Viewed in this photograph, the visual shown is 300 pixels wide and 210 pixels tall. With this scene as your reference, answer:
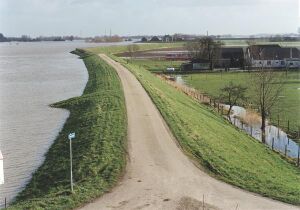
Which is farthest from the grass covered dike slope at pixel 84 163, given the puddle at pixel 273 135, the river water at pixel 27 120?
the puddle at pixel 273 135

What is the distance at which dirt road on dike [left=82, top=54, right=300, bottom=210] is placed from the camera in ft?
52.2

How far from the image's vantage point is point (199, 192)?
17.0 m

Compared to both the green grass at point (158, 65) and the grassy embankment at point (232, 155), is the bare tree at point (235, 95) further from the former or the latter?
the green grass at point (158, 65)

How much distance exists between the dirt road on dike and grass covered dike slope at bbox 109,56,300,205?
0.69 m

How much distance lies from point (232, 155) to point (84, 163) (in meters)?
7.48

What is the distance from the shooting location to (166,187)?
1745 cm

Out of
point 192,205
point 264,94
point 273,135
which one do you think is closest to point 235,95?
point 264,94

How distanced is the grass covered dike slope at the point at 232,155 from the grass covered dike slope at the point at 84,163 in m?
3.30

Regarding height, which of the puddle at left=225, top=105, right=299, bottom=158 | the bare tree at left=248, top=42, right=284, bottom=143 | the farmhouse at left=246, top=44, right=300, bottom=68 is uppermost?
the farmhouse at left=246, top=44, right=300, bottom=68

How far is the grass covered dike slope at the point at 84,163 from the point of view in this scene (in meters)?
16.9

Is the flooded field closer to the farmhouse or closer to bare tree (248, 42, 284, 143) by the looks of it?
bare tree (248, 42, 284, 143)

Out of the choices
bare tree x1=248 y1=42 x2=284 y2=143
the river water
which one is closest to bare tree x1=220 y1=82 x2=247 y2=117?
bare tree x1=248 y1=42 x2=284 y2=143

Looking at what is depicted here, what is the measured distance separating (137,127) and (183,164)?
7.32 m

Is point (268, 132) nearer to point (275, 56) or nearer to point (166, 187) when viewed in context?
point (166, 187)
